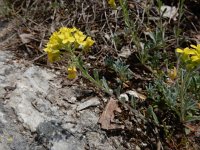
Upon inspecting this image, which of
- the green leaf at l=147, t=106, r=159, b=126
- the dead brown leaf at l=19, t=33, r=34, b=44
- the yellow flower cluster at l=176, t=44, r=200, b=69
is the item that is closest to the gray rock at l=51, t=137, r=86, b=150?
the green leaf at l=147, t=106, r=159, b=126

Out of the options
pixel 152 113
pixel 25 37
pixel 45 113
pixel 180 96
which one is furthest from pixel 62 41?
pixel 25 37

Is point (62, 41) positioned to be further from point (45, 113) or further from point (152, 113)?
point (152, 113)

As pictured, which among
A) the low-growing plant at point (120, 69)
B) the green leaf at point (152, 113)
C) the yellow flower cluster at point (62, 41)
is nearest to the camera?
the yellow flower cluster at point (62, 41)

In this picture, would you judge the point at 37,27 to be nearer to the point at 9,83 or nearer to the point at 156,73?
the point at 9,83

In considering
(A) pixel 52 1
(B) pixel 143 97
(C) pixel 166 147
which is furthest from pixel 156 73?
(A) pixel 52 1

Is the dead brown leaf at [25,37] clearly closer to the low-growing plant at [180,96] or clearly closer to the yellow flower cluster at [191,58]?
the low-growing plant at [180,96]

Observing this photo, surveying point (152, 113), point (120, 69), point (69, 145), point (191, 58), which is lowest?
point (69, 145)

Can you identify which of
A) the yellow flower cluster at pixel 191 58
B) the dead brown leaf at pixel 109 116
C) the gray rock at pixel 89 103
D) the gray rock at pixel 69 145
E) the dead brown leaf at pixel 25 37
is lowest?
the gray rock at pixel 69 145

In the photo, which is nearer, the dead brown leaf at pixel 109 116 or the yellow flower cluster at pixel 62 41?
the yellow flower cluster at pixel 62 41

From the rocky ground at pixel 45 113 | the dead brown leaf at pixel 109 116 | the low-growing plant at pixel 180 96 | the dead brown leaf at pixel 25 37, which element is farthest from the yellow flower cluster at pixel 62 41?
the dead brown leaf at pixel 25 37

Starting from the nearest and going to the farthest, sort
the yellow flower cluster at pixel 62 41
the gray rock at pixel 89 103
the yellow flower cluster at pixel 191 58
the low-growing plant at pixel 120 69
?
the yellow flower cluster at pixel 191 58 → the yellow flower cluster at pixel 62 41 → the gray rock at pixel 89 103 → the low-growing plant at pixel 120 69
